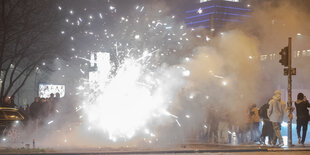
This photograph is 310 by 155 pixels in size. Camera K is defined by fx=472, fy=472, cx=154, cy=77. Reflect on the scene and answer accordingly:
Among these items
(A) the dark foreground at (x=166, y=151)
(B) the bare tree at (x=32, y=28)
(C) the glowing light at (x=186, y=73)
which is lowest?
(A) the dark foreground at (x=166, y=151)

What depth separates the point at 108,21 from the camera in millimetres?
29891

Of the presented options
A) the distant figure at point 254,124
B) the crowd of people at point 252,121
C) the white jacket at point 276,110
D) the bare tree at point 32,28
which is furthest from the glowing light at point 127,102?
the white jacket at point 276,110

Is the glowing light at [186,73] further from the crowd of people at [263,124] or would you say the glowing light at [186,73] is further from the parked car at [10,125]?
the parked car at [10,125]

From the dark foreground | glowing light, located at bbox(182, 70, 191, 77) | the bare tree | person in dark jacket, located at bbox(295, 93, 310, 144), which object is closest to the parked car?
the dark foreground

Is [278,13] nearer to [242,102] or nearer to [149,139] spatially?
[242,102]

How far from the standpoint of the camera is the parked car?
17.4m

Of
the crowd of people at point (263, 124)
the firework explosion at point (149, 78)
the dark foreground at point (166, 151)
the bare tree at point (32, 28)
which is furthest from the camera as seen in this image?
the bare tree at point (32, 28)

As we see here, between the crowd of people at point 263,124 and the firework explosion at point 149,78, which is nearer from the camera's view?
the crowd of people at point 263,124

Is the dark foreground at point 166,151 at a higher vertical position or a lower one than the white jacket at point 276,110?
lower

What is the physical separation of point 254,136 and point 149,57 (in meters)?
8.64

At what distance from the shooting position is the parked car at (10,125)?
17.4m

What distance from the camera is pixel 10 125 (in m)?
17.6

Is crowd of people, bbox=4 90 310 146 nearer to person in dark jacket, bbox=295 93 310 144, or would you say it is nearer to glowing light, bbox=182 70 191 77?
person in dark jacket, bbox=295 93 310 144

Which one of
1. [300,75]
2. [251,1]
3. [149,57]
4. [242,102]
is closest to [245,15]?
[251,1]
